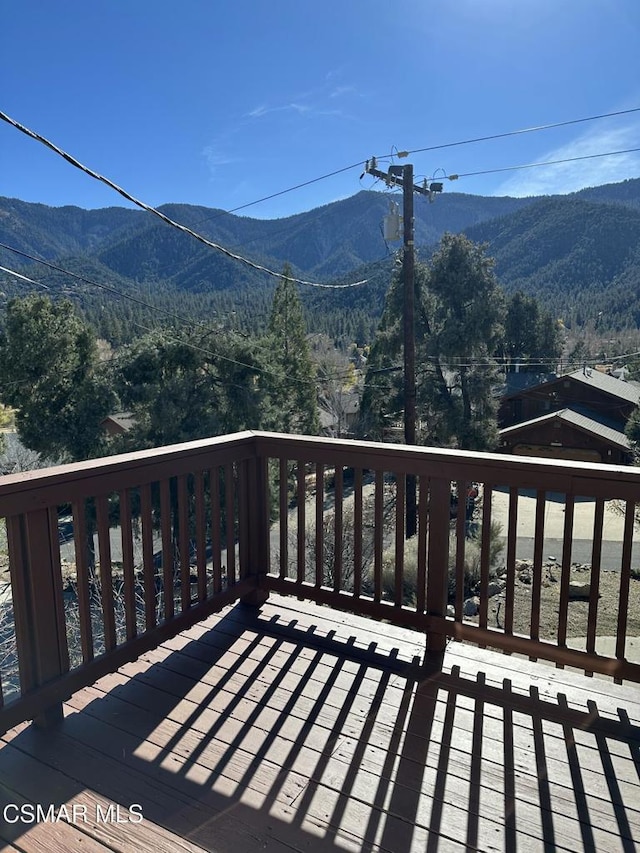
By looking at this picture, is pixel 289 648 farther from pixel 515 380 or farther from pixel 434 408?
pixel 515 380

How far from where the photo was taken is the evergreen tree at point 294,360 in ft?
70.1

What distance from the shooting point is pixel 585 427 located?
19266 millimetres

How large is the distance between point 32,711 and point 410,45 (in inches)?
375

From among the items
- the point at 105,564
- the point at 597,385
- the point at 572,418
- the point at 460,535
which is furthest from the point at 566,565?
the point at 597,385

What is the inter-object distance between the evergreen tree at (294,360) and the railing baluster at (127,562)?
1774 cm

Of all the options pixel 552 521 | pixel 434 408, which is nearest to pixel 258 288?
pixel 434 408

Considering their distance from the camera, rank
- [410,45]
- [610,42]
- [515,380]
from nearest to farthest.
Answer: [610,42] < [410,45] < [515,380]

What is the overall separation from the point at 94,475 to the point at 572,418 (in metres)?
20.9

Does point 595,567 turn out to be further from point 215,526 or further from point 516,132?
point 516,132

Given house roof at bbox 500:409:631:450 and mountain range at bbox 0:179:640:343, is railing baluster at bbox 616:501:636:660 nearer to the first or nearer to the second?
house roof at bbox 500:409:631:450

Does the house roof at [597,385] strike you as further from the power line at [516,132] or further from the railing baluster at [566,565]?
the railing baluster at [566,565]

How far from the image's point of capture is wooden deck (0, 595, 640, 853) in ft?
4.45

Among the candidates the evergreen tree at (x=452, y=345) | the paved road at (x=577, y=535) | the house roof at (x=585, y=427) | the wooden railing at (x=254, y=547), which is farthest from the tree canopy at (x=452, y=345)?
the wooden railing at (x=254, y=547)

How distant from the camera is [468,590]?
31.6 ft
